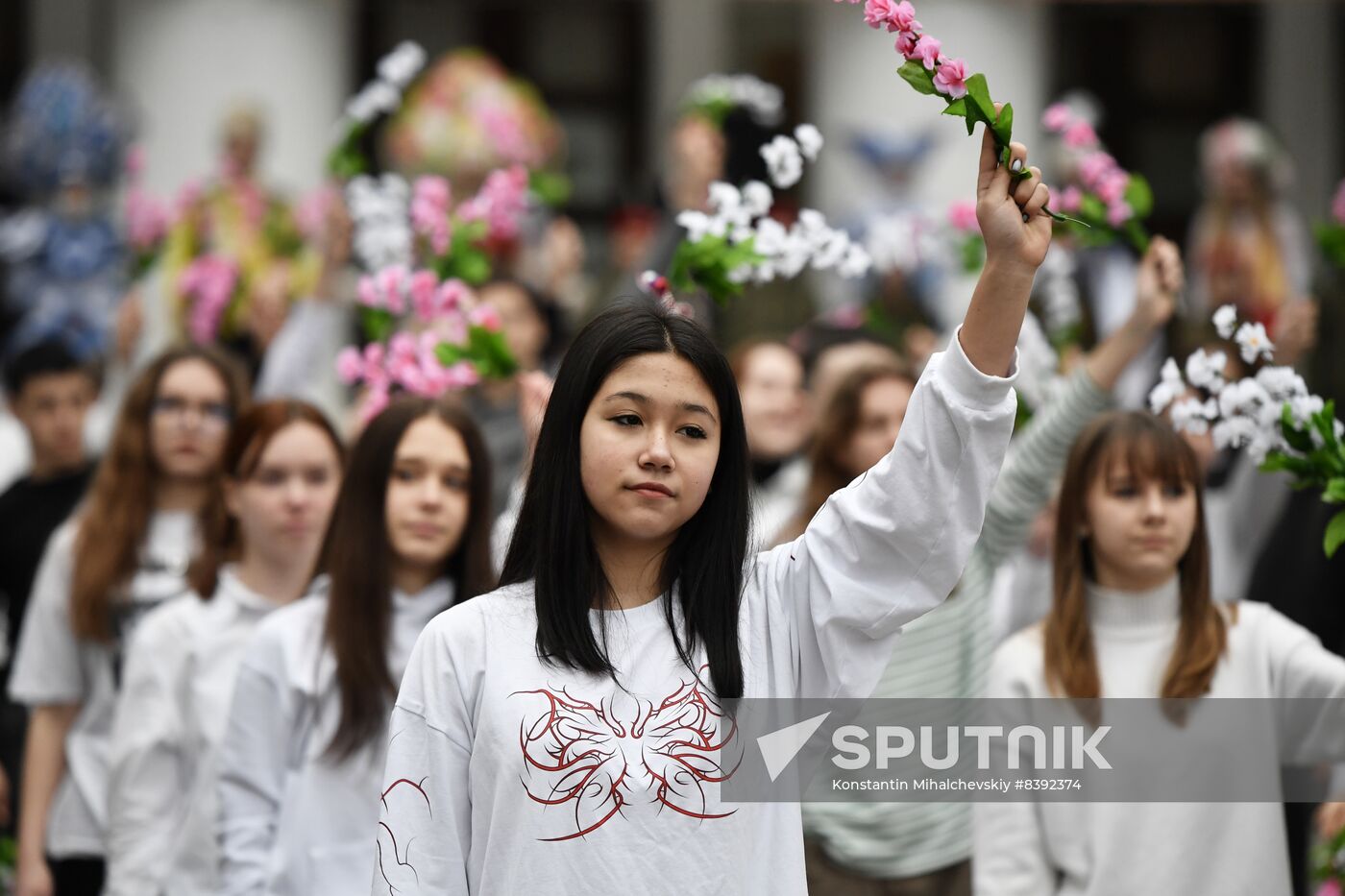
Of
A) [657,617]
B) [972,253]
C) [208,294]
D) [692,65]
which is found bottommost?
[657,617]

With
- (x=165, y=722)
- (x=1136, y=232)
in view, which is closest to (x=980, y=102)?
(x=1136, y=232)

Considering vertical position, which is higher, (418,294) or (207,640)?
(418,294)

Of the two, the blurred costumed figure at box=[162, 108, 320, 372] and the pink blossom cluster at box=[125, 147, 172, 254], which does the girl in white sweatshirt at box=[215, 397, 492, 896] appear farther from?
the pink blossom cluster at box=[125, 147, 172, 254]

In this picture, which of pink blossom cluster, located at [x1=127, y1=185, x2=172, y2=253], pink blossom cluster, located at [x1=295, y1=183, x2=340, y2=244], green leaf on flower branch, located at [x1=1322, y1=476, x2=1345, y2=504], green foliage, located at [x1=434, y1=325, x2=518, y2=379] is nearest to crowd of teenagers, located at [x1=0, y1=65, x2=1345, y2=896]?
green leaf on flower branch, located at [x1=1322, y1=476, x2=1345, y2=504]

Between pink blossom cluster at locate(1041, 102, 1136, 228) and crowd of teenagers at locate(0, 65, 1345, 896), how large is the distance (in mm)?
272

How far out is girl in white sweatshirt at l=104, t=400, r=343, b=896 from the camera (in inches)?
170

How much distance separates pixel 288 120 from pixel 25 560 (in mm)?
7417

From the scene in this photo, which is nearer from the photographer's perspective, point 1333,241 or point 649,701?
point 649,701

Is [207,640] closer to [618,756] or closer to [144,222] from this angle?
[618,756]

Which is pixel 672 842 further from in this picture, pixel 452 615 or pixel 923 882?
pixel 923 882

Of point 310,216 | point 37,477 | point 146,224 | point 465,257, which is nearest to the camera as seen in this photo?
point 465,257

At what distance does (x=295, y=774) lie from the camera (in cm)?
381

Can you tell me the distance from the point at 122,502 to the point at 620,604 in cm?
259

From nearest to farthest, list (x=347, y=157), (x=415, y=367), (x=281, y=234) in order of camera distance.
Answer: (x=415, y=367) → (x=347, y=157) → (x=281, y=234)
